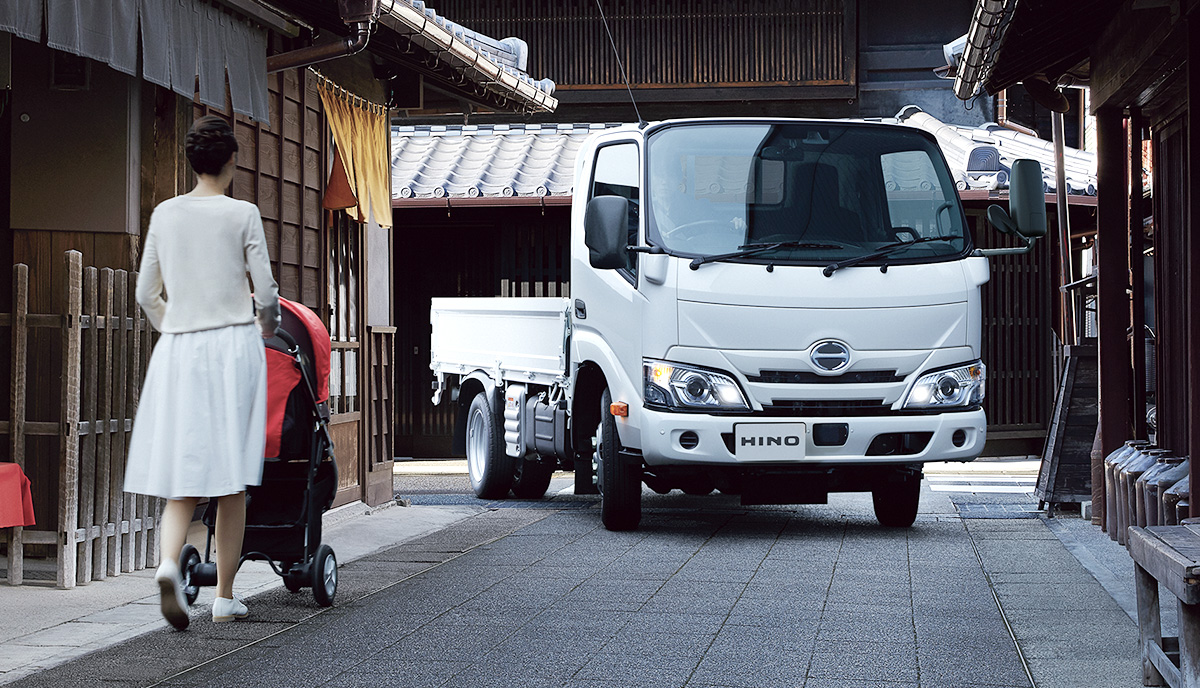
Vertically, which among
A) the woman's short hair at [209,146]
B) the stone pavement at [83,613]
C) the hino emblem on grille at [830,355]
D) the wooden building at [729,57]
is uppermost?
the wooden building at [729,57]

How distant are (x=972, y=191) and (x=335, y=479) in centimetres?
1078

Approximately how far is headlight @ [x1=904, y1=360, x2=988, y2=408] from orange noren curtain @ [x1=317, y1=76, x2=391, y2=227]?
4496 mm

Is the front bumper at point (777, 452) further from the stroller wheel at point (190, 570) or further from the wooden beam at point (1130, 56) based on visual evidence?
the stroller wheel at point (190, 570)

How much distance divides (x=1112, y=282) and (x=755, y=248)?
8.10ft

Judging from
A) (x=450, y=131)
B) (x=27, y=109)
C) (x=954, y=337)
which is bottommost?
(x=954, y=337)

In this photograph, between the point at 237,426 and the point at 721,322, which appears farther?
the point at 721,322

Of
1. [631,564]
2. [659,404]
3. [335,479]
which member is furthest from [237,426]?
[659,404]

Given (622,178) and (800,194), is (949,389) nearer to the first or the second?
(800,194)

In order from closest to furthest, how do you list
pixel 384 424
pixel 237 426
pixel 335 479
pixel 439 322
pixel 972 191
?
pixel 237 426
pixel 335 479
pixel 384 424
pixel 439 322
pixel 972 191

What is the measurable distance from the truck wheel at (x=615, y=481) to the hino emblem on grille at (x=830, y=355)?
1.48 metres

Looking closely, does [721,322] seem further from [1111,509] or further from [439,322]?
[439,322]

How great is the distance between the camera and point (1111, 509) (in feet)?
30.0

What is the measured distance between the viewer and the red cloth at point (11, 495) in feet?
23.4

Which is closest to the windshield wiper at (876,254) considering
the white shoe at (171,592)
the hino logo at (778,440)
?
the hino logo at (778,440)
